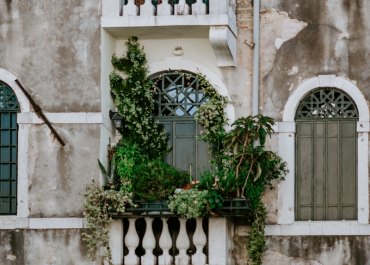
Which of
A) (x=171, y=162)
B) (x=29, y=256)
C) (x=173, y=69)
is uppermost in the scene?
(x=173, y=69)

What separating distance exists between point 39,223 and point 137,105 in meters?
2.53

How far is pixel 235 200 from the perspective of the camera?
2377 centimetres

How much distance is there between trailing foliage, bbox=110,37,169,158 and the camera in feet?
82.1

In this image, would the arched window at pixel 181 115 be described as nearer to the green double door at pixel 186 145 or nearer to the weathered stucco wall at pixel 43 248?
the green double door at pixel 186 145

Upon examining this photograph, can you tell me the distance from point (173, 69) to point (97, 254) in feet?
11.1

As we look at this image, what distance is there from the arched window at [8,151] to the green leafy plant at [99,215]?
1.45 meters

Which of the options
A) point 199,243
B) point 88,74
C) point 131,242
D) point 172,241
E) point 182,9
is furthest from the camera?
point 88,74

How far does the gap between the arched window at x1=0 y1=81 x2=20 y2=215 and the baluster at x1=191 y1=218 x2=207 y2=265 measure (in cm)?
312

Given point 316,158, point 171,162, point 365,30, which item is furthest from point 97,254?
point 365,30

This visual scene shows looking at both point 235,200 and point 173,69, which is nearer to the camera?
point 235,200

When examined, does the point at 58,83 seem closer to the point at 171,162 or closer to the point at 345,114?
the point at 171,162

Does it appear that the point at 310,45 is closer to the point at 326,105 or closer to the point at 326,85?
the point at 326,85

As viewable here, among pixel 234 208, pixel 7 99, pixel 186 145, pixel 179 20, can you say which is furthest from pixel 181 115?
pixel 7 99

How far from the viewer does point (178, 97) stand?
25.4 m
